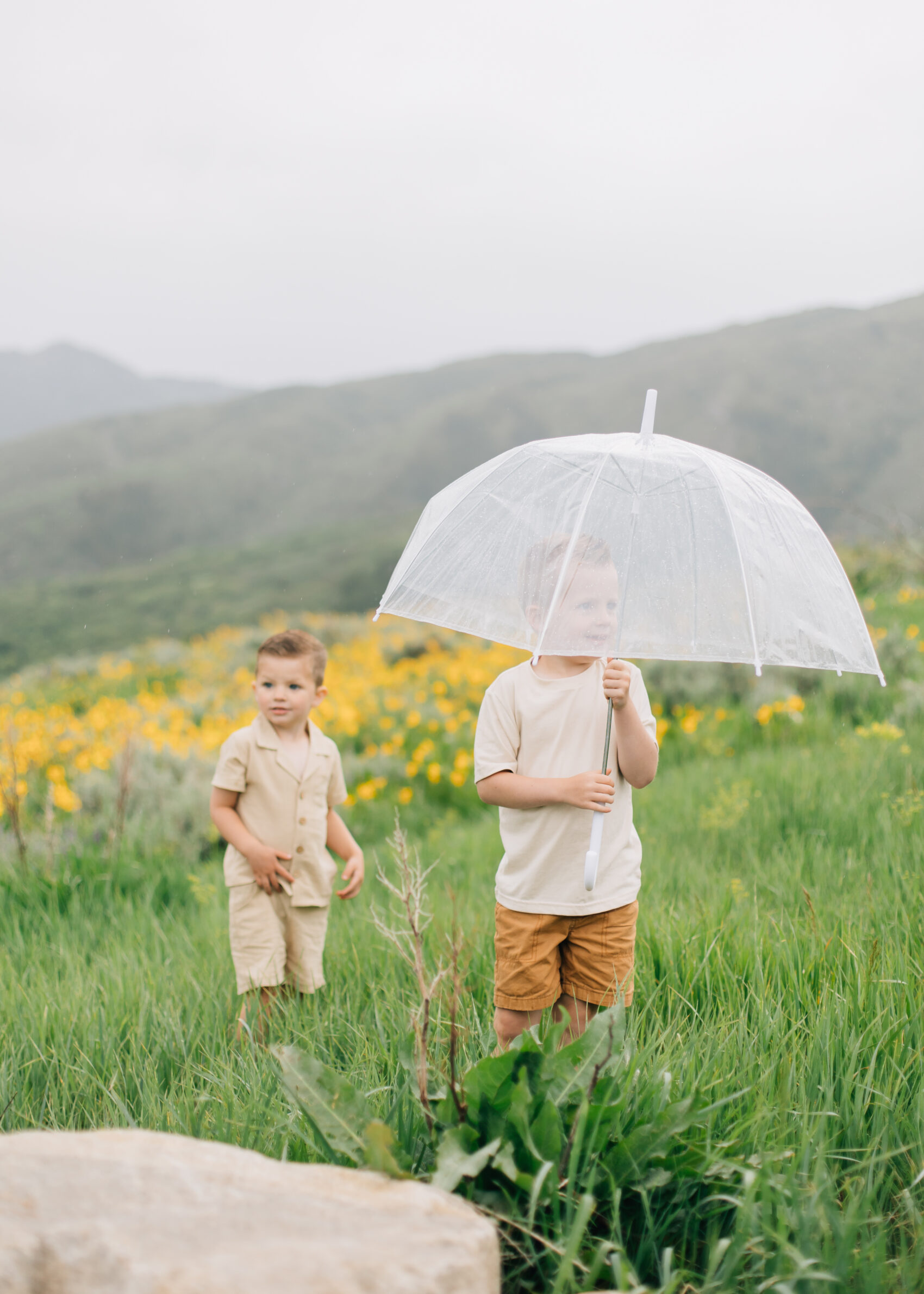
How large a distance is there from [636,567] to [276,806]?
1481mm

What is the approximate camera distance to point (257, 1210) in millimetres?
1227

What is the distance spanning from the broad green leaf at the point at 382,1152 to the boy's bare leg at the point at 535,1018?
2.88 ft

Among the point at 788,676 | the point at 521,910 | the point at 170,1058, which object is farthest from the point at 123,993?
the point at 788,676

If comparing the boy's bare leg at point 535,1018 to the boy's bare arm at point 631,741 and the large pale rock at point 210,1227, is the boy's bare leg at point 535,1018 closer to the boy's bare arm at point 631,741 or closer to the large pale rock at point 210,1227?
the boy's bare arm at point 631,741

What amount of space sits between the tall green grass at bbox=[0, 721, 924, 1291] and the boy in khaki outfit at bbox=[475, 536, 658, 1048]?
0.19m

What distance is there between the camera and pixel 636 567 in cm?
218

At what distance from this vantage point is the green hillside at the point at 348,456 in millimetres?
52156

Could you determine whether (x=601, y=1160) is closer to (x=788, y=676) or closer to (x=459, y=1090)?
(x=459, y=1090)

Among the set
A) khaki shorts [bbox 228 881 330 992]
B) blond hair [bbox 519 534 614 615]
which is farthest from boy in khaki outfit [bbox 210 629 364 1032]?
blond hair [bbox 519 534 614 615]

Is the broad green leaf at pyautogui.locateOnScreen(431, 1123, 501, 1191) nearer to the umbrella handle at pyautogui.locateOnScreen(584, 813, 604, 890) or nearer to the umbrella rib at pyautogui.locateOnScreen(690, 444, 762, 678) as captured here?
the umbrella handle at pyautogui.locateOnScreen(584, 813, 604, 890)

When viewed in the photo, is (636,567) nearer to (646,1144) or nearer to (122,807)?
(646,1144)

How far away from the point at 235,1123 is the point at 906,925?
2216 millimetres

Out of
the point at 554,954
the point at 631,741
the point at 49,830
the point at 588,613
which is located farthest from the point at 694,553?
the point at 49,830

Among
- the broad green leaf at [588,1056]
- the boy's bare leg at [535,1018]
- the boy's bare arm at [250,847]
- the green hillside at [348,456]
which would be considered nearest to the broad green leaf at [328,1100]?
the broad green leaf at [588,1056]
